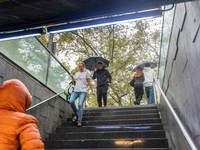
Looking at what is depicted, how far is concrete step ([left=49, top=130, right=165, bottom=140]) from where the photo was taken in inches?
182

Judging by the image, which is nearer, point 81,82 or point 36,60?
point 36,60

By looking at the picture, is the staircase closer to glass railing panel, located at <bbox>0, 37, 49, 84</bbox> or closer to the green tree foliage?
glass railing panel, located at <bbox>0, 37, 49, 84</bbox>

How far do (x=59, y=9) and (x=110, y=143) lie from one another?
3.08 m

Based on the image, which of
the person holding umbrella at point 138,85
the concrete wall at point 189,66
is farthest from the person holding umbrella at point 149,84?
the concrete wall at point 189,66

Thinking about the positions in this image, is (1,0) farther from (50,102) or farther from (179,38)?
(50,102)

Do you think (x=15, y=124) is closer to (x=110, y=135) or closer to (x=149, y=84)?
(x=110, y=135)

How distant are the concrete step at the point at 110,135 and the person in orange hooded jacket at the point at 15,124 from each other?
309 cm

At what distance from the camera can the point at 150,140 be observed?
4.27m

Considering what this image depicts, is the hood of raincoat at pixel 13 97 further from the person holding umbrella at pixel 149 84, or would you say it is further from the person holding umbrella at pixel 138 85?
the person holding umbrella at pixel 149 84

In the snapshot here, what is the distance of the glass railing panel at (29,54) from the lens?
411cm

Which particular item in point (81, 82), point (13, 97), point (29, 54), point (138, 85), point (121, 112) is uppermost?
point (29, 54)

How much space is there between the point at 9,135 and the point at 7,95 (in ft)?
1.32

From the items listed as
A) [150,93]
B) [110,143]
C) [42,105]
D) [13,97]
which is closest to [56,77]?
[42,105]

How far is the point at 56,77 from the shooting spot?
21.3 feet
